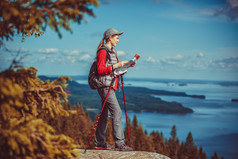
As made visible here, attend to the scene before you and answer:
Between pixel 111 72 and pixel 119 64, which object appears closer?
pixel 119 64

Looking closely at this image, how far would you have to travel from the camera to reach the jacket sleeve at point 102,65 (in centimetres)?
608

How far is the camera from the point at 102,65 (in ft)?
20.1

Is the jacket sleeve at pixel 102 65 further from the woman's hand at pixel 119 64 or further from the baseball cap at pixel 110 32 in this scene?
the baseball cap at pixel 110 32

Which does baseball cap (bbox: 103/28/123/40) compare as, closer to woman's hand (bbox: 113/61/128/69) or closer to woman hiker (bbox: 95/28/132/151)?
woman hiker (bbox: 95/28/132/151)

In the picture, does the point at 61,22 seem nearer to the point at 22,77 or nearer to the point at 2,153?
the point at 22,77

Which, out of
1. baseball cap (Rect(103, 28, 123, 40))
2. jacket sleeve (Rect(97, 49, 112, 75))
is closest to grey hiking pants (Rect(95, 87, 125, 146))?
jacket sleeve (Rect(97, 49, 112, 75))

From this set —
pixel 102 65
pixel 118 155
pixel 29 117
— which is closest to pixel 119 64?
pixel 102 65

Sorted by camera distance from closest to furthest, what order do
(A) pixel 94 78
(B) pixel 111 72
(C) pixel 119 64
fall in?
(C) pixel 119 64 → (B) pixel 111 72 → (A) pixel 94 78

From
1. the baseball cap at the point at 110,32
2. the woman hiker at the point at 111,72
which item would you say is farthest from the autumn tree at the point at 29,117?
the baseball cap at the point at 110,32

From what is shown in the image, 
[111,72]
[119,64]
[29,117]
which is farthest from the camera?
[111,72]

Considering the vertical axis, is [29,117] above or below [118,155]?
above

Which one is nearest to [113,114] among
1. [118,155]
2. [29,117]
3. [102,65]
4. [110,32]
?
[118,155]

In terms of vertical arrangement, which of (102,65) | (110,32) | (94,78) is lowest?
(94,78)

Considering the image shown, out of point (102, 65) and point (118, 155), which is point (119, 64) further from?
point (118, 155)
